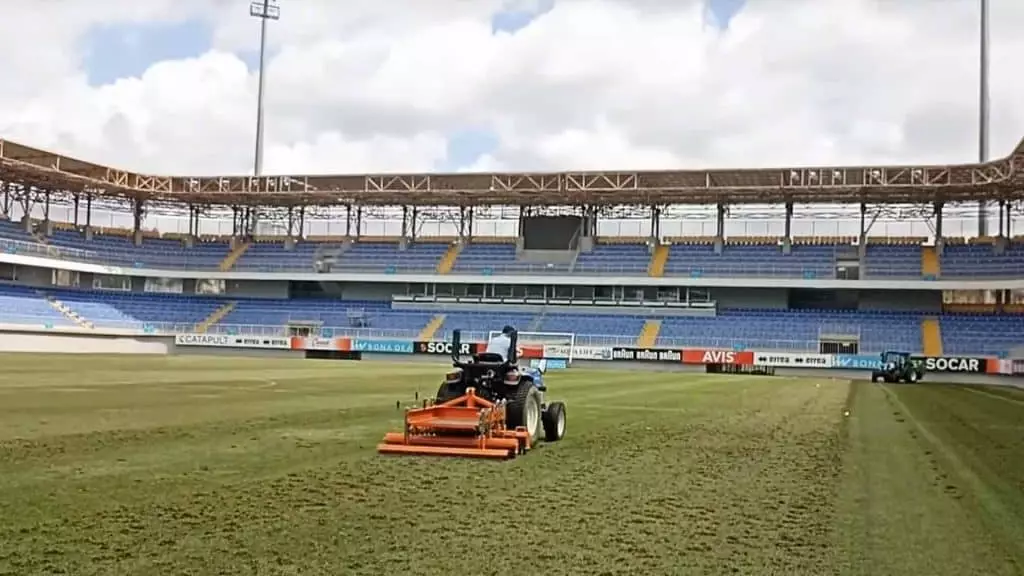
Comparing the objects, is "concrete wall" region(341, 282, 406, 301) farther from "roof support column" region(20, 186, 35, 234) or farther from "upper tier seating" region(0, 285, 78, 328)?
"roof support column" region(20, 186, 35, 234)

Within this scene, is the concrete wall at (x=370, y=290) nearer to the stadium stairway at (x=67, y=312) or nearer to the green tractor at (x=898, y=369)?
the stadium stairway at (x=67, y=312)

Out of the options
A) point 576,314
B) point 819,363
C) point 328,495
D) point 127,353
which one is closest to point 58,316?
point 127,353

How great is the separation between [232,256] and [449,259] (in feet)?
49.3

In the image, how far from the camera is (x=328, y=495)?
9.36m

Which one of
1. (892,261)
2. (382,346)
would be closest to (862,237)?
(892,261)

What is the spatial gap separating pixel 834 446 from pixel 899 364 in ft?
120

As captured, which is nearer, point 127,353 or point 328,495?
point 328,495

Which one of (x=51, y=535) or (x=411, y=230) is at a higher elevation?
(x=411, y=230)

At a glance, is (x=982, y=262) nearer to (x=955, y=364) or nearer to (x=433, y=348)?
(x=955, y=364)

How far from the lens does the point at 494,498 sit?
30.9 ft

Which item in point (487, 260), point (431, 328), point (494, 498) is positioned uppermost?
point (487, 260)

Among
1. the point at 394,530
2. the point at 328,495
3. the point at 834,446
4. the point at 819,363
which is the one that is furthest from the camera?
the point at 819,363

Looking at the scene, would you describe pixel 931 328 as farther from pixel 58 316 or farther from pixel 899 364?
pixel 58 316

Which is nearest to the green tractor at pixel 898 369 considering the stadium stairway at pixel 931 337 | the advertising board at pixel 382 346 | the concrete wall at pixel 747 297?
the stadium stairway at pixel 931 337
